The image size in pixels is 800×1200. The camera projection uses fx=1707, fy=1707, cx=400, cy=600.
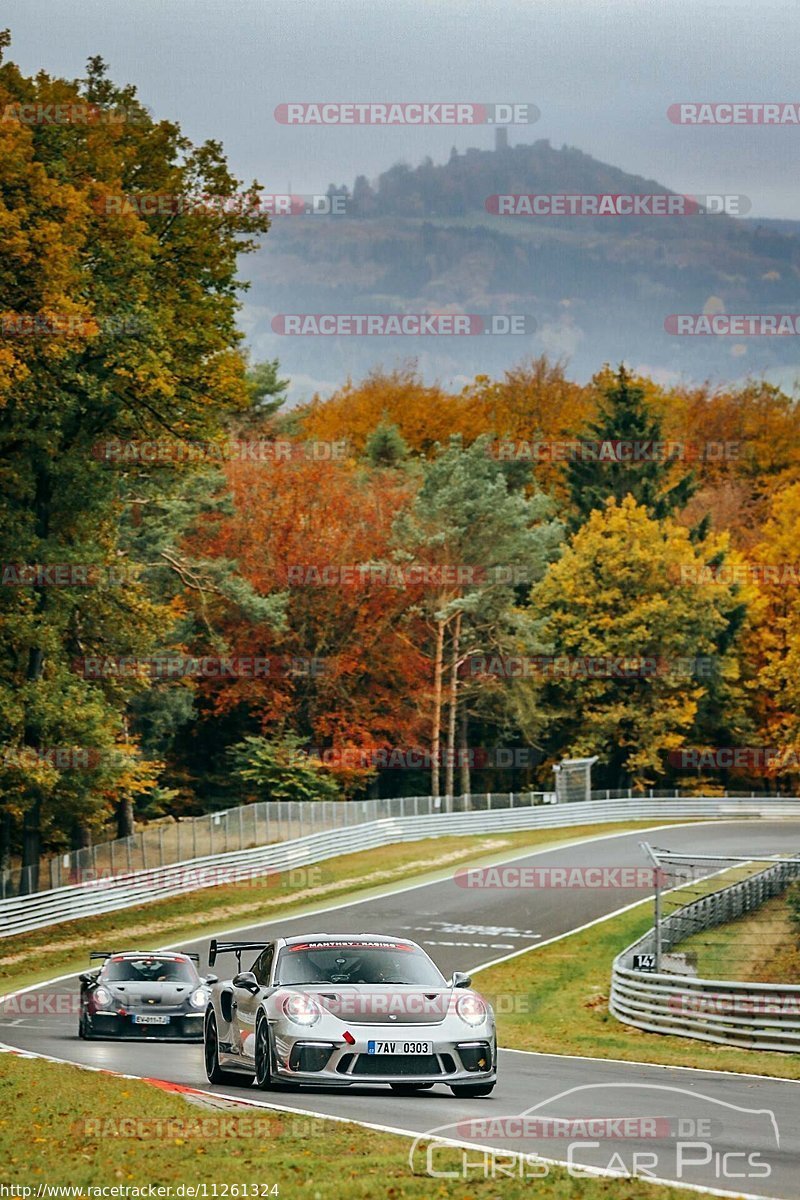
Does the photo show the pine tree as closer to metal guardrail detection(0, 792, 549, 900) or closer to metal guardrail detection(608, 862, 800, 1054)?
metal guardrail detection(0, 792, 549, 900)

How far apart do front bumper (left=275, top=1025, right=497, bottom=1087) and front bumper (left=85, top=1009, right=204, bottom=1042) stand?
28.2 ft

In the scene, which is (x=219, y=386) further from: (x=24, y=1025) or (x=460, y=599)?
(x=460, y=599)

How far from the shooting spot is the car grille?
1375 cm

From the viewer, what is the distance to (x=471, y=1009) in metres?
14.3

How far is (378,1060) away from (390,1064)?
0.10 m

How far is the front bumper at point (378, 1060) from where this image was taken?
13758 mm

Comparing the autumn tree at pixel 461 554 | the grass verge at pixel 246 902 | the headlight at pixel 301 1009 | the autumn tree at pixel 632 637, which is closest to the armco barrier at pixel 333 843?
the grass verge at pixel 246 902

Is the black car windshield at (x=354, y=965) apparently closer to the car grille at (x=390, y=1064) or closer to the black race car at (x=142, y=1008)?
the car grille at (x=390, y=1064)

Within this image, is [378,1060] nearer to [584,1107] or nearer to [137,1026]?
[584,1107]

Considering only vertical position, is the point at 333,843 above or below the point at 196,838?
below

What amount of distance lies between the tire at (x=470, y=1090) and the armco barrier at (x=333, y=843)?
28.9 m

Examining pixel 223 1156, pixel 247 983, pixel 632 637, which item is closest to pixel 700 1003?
pixel 247 983

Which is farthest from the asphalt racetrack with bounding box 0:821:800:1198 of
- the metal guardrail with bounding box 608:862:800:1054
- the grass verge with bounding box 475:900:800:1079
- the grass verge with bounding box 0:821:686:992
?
the grass verge with bounding box 0:821:686:992

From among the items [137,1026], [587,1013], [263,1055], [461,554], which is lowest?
[587,1013]
